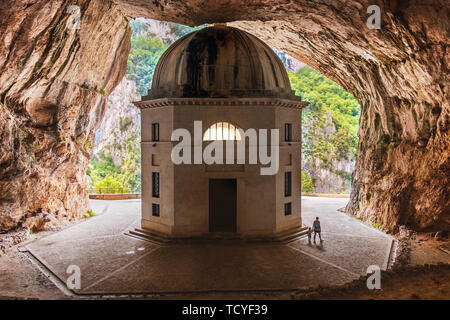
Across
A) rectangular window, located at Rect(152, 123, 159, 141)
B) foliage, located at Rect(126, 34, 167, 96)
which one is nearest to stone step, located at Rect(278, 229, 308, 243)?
rectangular window, located at Rect(152, 123, 159, 141)

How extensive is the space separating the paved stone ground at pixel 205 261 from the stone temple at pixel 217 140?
5.50 feet

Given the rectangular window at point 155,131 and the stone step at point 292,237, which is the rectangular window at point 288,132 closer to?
the stone step at point 292,237

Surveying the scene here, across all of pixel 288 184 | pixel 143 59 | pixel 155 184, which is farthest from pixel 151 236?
pixel 143 59

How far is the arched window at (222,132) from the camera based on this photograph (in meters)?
20.8

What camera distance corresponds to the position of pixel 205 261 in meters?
16.9

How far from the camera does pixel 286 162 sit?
71.1 ft

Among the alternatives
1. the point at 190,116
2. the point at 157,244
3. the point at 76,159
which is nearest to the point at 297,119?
the point at 190,116

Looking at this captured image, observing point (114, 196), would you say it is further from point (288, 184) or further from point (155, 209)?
point (288, 184)

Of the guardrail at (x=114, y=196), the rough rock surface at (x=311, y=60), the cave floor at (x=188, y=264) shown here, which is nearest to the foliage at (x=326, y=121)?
the rough rock surface at (x=311, y=60)

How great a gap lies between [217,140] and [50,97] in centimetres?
1085

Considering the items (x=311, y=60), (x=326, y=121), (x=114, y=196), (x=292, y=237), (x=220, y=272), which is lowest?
(x=220, y=272)

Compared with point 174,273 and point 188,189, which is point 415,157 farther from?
point 174,273

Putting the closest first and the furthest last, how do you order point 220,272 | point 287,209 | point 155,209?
point 220,272 < point 155,209 < point 287,209
